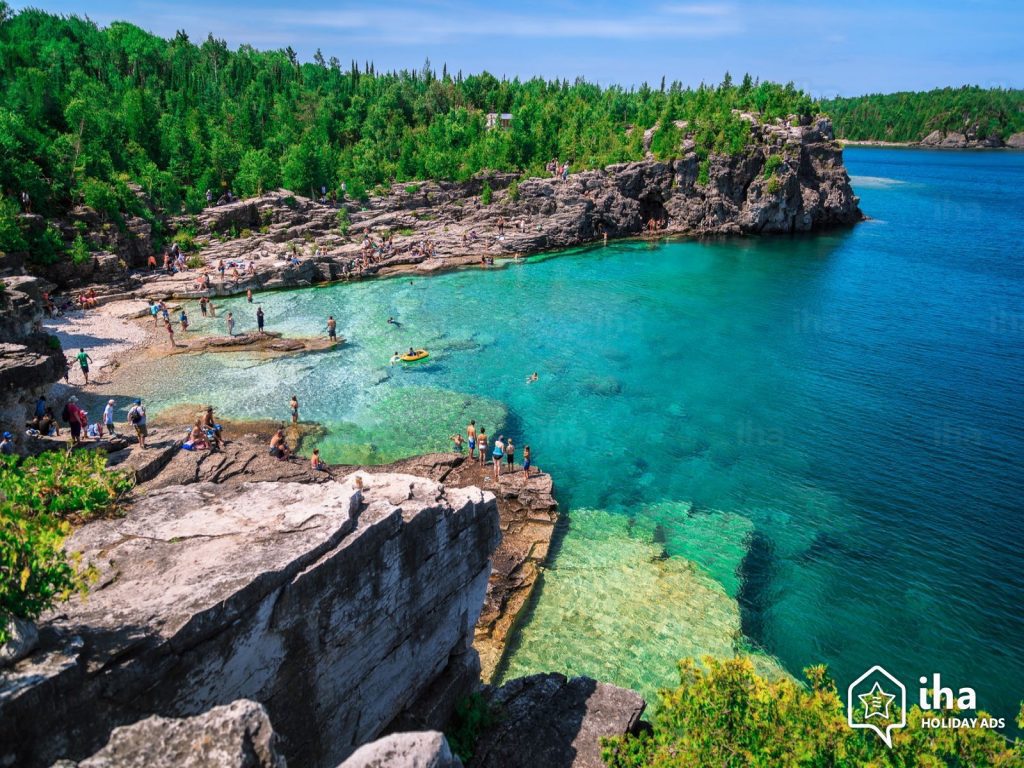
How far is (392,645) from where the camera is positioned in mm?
12977

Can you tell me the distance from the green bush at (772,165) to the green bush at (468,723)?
85.8m

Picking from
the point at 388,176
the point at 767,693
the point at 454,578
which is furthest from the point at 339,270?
the point at 767,693

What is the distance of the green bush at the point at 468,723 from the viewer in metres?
13.9

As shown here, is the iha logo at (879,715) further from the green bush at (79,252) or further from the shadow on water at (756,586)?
the green bush at (79,252)

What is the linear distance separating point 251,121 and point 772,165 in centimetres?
7251

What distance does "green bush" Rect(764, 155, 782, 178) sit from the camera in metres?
83.2

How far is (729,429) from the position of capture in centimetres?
3516

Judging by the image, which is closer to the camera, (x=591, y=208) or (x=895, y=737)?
(x=895, y=737)

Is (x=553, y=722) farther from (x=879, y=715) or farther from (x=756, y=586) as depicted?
(x=756, y=586)

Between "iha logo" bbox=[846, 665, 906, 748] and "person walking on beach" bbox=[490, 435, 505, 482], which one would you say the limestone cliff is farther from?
"person walking on beach" bbox=[490, 435, 505, 482]

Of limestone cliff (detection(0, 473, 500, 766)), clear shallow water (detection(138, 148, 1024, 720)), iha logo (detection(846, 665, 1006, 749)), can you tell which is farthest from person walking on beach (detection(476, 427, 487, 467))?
iha logo (detection(846, 665, 1006, 749))

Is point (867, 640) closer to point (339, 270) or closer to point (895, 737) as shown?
point (895, 737)

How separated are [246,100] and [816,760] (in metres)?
103

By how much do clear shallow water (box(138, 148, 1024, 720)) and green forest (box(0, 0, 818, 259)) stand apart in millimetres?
22924
